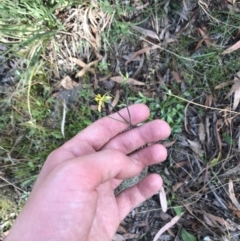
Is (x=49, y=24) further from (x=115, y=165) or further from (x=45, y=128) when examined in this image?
(x=115, y=165)

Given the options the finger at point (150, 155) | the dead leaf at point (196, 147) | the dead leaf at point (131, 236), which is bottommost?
the dead leaf at point (131, 236)

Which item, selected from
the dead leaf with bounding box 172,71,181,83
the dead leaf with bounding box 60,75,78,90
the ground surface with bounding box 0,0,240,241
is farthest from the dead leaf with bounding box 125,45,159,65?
the dead leaf with bounding box 60,75,78,90

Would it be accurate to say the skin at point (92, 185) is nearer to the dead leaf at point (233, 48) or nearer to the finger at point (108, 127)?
the finger at point (108, 127)

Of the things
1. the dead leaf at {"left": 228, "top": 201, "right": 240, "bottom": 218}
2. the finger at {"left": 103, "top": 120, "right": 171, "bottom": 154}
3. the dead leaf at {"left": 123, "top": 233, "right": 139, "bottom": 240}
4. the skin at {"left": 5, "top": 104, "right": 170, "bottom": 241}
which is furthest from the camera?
the dead leaf at {"left": 123, "top": 233, "right": 139, "bottom": 240}

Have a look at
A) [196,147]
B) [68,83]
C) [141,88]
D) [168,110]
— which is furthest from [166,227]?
[68,83]

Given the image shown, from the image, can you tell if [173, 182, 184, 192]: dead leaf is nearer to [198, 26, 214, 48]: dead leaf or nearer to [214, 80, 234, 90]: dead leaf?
[214, 80, 234, 90]: dead leaf

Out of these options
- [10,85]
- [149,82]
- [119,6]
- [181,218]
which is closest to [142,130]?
[149,82]

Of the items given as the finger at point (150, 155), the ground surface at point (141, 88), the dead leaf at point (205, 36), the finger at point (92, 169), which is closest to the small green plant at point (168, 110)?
the ground surface at point (141, 88)
